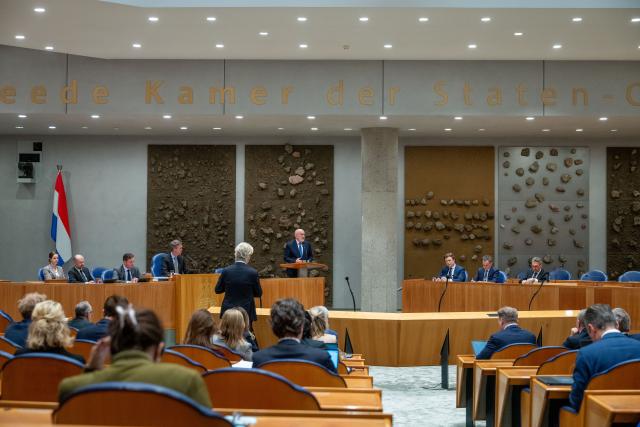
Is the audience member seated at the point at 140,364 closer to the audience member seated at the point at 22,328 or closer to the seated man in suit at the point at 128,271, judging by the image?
the audience member seated at the point at 22,328

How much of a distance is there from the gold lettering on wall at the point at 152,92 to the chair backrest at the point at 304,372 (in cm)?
1205

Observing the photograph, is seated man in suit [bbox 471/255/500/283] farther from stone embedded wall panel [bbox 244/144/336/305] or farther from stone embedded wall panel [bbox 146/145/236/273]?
stone embedded wall panel [bbox 146/145/236/273]

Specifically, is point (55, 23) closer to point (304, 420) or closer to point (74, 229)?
point (74, 229)

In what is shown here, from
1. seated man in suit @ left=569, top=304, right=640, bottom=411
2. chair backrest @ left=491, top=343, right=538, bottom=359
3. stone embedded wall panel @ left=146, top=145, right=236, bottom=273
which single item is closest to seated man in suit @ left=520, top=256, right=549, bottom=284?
stone embedded wall panel @ left=146, top=145, right=236, bottom=273

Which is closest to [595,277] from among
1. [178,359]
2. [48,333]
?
[178,359]

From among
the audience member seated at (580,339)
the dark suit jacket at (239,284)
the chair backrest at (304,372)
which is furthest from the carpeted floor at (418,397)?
the chair backrest at (304,372)

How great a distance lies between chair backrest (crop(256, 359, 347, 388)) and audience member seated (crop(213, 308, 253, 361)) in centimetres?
223

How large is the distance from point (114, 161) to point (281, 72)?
17.4 feet

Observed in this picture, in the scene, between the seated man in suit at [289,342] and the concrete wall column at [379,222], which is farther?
the concrete wall column at [379,222]

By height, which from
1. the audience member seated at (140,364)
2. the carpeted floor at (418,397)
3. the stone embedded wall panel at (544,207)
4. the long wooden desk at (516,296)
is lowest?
the carpeted floor at (418,397)

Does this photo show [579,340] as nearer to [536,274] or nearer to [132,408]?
[132,408]

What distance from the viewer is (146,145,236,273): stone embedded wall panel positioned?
1869cm

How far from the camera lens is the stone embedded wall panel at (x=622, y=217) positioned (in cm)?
1872

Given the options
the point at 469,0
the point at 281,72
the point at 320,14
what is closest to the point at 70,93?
the point at 281,72
